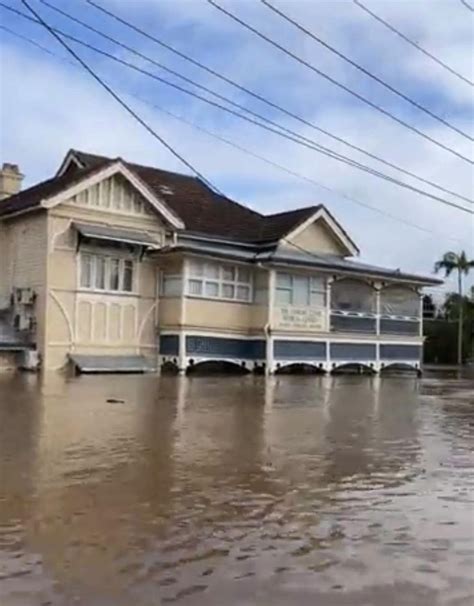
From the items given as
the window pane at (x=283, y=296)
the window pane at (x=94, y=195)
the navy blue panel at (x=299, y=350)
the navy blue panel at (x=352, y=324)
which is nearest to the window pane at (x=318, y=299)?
the navy blue panel at (x=352, y=324)

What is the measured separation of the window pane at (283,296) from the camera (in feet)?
92.5

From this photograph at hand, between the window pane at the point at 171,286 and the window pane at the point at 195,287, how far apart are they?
1.18 feet

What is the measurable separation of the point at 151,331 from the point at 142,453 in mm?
18704

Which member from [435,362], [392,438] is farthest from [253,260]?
[435,362]

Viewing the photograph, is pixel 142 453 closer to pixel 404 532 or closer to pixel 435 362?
pixel 404 532

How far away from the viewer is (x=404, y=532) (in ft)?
16.6

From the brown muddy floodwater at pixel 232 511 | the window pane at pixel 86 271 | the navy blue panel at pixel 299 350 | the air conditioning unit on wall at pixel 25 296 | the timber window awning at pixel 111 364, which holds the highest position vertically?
the window pane at pixel 86 271

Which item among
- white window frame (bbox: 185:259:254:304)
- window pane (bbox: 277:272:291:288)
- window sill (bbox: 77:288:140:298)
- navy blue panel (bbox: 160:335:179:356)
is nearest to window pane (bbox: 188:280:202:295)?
white window frame (bbox: 185:259:254:304)

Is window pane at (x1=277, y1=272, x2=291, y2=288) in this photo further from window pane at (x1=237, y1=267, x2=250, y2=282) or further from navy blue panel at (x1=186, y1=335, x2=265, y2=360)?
navy blue panel at (x1=186, y1=335, x2=265, y2=360)

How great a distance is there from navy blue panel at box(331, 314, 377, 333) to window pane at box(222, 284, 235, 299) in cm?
432

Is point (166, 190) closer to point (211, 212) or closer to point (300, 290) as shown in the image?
point (211, 212)

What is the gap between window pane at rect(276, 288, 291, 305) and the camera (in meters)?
28.2

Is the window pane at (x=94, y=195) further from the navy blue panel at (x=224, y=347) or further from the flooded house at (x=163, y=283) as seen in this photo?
the navy blue panel at (x=224, y=347)

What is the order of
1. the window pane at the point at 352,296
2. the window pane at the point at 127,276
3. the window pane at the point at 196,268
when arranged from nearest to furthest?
the window pane at the point at 127,276 < the window pane at the point at 196,268 < the window pane at the point at 352,296
